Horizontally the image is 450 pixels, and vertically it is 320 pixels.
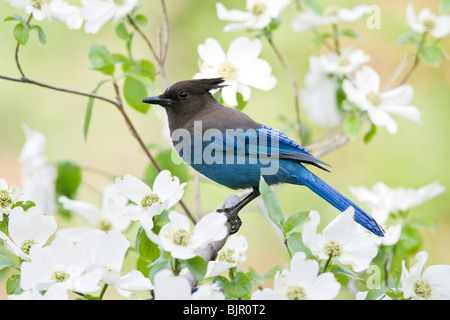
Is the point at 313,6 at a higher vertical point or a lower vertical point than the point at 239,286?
higher

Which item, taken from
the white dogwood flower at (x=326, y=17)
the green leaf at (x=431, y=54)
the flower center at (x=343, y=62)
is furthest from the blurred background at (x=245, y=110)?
the green leaf at (x=431, y=54)

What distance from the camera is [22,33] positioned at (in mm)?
1949

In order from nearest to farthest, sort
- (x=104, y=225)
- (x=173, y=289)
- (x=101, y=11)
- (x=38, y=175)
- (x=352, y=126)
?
(x=173, y=289)
(x=101, y=11)
(x=104, y=225)
(x=352, y=126)
(x=38, y=175)

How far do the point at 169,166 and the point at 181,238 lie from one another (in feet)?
4.10

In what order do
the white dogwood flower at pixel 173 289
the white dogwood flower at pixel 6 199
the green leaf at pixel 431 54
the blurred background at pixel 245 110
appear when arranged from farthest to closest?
1. the blurred background at pixel 245 110
2. the green leaf at pixel 431 54
3. the white dogwood flower at pixel 6 199
4. the white dogwood flower at pixel 173 289

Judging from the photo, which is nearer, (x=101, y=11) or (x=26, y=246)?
(x=26, y=246)

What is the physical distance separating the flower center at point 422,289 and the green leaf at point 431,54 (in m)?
1.29

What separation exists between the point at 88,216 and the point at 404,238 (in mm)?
1083

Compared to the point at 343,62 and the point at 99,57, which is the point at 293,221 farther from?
the point at 343,62

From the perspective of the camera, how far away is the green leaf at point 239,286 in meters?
1.23

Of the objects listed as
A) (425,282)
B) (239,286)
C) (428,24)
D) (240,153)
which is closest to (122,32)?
(240,153)

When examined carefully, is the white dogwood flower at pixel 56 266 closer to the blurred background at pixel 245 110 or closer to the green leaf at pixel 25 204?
the green leaf at pixel 25 204

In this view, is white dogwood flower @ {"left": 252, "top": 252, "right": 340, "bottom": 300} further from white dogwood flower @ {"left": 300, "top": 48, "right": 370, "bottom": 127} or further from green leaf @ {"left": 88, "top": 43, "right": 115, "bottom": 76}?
white dogwood flower @ {"left": 300, "top": 48, "right": 370, "bottom": 127}

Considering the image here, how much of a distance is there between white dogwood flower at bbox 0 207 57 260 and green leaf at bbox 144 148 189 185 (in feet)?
3.30
